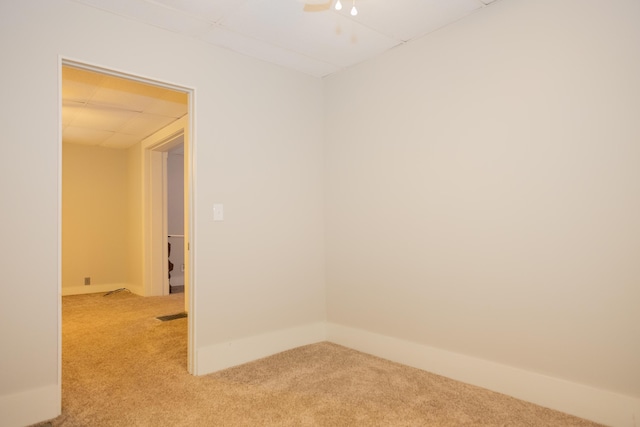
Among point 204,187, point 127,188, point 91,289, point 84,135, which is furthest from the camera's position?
point 127,188

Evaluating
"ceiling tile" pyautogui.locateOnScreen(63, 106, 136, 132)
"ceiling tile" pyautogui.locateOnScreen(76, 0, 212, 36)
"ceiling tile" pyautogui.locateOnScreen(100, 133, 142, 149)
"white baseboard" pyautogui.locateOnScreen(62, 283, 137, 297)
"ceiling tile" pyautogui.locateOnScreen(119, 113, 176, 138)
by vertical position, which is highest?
"ceiling tile" pyautogui.locateOnScreen(76, 0, 212, 36)

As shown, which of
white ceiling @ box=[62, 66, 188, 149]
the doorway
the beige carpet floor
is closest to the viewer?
the beige carpet floor

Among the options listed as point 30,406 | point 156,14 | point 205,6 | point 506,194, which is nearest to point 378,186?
point 506,194

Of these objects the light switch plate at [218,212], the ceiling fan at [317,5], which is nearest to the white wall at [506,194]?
the ceiling fan at [317,5]

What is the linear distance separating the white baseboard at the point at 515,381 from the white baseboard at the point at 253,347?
44 centimetres

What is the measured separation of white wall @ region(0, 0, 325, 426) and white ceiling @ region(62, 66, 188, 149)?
0.63 m

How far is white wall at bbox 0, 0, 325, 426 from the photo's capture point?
2.16 metres

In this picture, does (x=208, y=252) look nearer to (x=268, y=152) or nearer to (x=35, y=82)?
(x=268, y=152)

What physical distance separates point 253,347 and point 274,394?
0.70 metres

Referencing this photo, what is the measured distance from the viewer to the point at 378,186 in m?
3.20

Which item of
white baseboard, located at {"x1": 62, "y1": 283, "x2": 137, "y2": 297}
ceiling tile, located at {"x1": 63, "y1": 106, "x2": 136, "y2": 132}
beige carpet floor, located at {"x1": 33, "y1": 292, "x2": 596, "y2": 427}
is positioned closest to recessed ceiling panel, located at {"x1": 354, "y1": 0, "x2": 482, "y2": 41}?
beige carpet floor, located at {"x1": 33, "y1": 292, "x2": 596, "y2": 427}

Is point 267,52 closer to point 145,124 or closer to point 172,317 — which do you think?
point 145,124

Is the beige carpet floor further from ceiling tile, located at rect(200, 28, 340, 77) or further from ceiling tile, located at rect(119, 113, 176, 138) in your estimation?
ceiling tile, located at rect(119, 113, 176, 138)

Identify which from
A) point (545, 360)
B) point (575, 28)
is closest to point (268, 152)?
point (575, 28)
